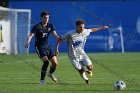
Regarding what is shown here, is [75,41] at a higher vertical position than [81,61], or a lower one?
higher

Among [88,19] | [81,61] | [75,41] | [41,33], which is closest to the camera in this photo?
[41,33]

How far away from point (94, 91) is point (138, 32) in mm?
27189

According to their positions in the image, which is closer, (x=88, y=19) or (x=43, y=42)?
(x=43, y=42)

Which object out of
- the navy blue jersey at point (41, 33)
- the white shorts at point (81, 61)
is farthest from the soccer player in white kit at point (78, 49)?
the navy blue jersey at point (41, 33)

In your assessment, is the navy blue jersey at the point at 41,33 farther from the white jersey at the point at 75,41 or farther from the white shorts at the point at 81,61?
the white shorts at the point at 81,61

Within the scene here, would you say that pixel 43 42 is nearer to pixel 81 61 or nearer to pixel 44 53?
pixel 44 53

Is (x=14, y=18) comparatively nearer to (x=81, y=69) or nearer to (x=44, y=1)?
(x=44, y=1)

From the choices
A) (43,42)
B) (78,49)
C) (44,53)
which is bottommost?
(44,53)

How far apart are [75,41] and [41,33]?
38.9 inches

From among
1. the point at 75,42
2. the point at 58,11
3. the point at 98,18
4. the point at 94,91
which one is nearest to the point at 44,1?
the point at 58,11

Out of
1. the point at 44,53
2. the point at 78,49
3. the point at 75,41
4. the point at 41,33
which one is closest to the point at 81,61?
the point at 78,49

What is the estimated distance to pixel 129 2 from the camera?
4306 cm

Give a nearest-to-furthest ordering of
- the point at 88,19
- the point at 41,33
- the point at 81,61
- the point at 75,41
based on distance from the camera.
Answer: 1. the point at 41,33
2. the point at 75,41
3. the point at 81,61
4. the point at 88,19

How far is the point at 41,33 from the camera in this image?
704 inches
